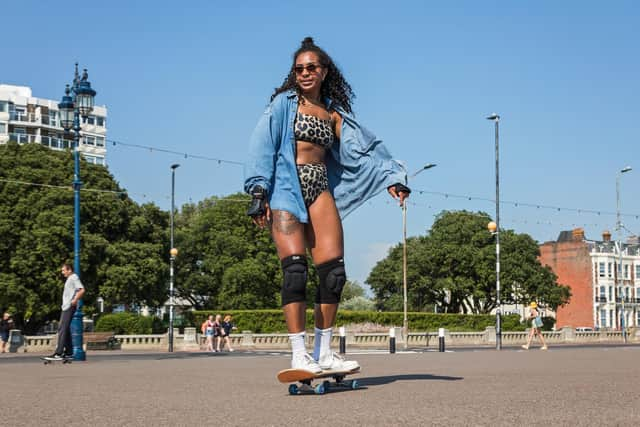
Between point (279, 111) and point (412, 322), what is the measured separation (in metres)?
55.3

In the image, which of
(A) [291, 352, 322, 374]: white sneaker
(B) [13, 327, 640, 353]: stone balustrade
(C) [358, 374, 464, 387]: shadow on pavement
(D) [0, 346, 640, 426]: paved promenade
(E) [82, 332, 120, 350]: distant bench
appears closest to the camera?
(D) [0, 346, 640, 426]: paved promenade

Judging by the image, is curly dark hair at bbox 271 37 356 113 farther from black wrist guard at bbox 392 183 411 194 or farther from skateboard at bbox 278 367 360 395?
skateboard at bbox 278 367 360 395

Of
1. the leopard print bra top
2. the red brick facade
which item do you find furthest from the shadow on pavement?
the red brick facade

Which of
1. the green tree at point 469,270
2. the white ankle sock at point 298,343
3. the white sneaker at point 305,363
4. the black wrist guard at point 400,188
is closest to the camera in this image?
the white sneaker at point 305,363

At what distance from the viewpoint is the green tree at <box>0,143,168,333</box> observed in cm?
4522

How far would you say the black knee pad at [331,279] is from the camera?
7.21m

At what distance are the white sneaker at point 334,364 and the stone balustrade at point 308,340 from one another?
99.3ft

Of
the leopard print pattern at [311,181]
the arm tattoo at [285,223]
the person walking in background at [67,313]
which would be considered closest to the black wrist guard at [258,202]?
the arm tattoo at [285,223]

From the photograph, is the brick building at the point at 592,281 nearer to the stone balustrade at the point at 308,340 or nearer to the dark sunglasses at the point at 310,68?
the stone balustrade at the point at 308,340

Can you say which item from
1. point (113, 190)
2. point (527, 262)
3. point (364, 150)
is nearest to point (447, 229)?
point (527, 262)

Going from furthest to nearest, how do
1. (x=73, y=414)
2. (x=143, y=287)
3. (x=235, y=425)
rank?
(x=143, y=287)
(x=73, y=414)
(x=235, y=425)

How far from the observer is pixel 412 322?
61.8 metres

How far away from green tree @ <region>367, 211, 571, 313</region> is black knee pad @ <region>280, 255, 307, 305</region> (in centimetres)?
6848

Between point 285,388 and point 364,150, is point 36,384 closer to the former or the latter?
point 285,388
